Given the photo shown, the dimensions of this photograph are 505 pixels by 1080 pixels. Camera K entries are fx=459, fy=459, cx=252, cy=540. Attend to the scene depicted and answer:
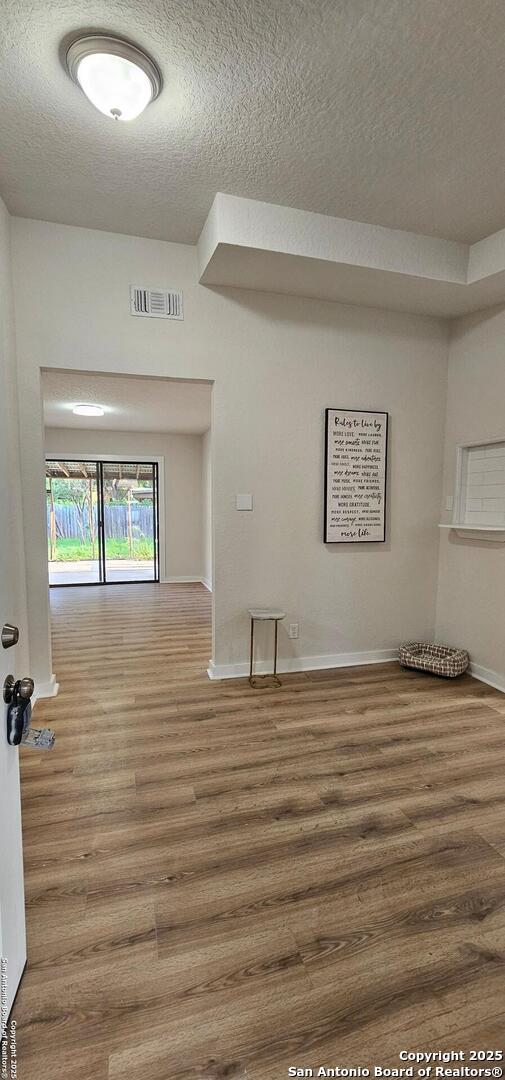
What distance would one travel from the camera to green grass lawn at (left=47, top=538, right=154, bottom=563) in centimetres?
823

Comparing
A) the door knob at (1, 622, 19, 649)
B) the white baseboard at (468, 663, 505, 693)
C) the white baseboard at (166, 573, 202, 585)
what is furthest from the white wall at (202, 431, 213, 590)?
the door knob at (1, 622, 19, 649)

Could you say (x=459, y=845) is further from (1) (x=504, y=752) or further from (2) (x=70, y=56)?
(2) (x=70, y=56)

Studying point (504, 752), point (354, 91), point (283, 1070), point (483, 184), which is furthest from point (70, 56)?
point (504, 752)

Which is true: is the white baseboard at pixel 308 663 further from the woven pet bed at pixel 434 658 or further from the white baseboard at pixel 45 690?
the white baseboard at pixel 45 690

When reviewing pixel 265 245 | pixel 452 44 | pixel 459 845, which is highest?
pixel 452 44

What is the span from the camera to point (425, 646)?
3783mm

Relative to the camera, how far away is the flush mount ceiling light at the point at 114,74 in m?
1.71

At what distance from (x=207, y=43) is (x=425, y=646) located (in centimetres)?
378

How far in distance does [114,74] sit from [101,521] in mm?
6647

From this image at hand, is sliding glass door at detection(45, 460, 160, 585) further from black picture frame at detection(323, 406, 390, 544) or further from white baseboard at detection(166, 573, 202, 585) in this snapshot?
black picture frame at detection(323, 406, 390, 544)

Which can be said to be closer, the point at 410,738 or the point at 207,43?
the point at 207,43

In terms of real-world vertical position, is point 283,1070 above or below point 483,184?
below

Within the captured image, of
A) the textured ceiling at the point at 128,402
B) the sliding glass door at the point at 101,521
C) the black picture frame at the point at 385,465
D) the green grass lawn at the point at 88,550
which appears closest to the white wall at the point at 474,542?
the black picture frame at the point at 385,465

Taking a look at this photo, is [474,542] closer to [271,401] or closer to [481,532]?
[481,532]
